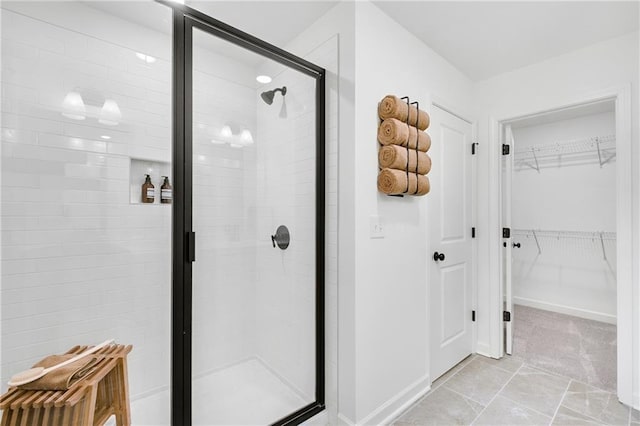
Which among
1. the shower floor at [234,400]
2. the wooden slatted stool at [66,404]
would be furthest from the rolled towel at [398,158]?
the wooden slatted stool at [66,404]

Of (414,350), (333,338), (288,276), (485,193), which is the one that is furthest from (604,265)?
(288,276)

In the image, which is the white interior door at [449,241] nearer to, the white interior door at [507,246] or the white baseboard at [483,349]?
the white baseboard at [483,349]

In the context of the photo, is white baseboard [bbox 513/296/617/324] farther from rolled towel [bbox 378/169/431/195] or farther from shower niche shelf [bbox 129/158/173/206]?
shower niche shelf [bbox 129/158/173/206]

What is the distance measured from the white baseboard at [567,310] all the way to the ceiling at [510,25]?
3.05 m

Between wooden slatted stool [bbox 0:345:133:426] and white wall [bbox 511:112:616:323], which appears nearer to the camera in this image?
wooden slatted stool [bbox 0:345:133:426]

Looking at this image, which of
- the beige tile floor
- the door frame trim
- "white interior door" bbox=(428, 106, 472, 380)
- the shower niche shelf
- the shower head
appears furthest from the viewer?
"white interior door" bbox=(428, 106, 472, 380)

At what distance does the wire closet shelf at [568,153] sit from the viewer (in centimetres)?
360

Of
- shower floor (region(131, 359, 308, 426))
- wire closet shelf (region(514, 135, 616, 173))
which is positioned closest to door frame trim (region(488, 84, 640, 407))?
wire closet shelf (region(514, 135, 616, 173))

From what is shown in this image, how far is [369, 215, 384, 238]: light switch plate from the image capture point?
6.05 feet

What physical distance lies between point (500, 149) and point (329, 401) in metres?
2.40

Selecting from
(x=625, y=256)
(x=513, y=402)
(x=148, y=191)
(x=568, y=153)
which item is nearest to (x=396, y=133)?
(x=148, y=191)

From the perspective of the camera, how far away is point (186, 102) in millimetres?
1455

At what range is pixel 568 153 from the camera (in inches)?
152

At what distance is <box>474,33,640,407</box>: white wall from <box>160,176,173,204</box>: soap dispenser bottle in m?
2.49
